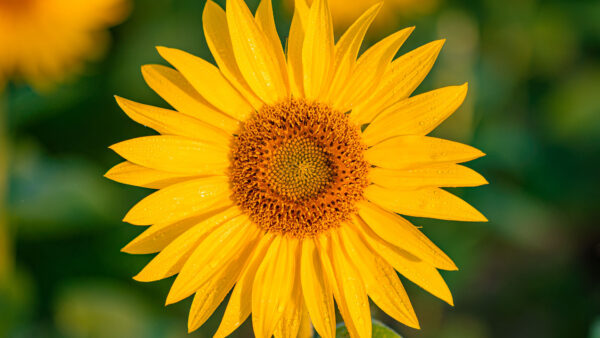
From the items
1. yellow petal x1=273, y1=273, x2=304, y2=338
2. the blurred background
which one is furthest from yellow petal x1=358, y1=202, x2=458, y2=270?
the blurred background

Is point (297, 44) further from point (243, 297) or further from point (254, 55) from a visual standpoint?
point (243, 297)

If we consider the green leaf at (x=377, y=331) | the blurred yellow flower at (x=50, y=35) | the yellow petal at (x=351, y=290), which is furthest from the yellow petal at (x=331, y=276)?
the blurred yellow flower at (x=50, y=35)

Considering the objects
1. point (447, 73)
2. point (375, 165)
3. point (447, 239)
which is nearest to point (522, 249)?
Answer: point (447, 239)

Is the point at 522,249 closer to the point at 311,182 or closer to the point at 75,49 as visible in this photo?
the point at 311,182

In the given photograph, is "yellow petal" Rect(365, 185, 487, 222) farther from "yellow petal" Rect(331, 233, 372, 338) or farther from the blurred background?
the blurred background

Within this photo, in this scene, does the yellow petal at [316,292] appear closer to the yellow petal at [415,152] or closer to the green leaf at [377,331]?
the green leaf at [377,331]
